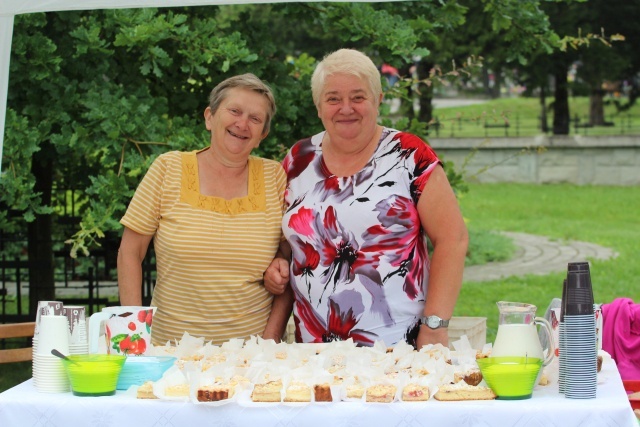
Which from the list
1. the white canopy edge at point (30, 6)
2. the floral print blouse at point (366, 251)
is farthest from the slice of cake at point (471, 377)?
the white canopy edge at point (30, 6)

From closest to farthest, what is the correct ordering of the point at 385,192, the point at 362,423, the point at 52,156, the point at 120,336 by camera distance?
the point at 362,423
the point at 120,336
the point at 385,192
the point at 52,156

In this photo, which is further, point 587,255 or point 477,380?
point 587,255

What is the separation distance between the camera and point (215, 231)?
3.41m

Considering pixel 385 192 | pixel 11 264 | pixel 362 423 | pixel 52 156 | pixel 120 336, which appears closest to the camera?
pixel 362 423

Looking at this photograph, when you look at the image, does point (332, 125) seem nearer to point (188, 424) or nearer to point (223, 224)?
point (223, 224)

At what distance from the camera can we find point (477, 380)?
8.65 feet

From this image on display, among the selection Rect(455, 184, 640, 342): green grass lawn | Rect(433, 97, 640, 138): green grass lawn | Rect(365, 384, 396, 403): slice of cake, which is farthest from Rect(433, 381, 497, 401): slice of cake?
Rect(433, 97, 640, 138): green grass lawn

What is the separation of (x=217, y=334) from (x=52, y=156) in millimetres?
2979

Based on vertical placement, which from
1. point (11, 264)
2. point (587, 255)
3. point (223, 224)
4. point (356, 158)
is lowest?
point (587, 255)

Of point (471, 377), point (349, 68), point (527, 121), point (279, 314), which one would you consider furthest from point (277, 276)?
point (527, 121)

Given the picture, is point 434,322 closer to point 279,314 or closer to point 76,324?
point 279,314

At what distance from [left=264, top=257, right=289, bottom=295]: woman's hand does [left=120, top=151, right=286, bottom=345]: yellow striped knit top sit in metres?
0.03

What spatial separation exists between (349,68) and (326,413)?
1314 millimetres

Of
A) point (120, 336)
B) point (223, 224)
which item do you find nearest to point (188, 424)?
point (120, 336)
